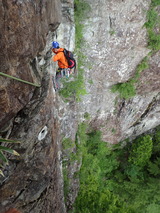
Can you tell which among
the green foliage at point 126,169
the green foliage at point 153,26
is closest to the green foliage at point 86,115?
the green foliage at point 126,169

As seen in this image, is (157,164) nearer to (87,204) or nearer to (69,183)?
(69,183)

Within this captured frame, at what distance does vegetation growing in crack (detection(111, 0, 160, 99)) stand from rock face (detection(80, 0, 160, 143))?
Result: 258mm

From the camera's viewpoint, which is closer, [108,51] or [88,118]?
[108,51]

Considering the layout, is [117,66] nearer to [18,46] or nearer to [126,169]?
[18,46]

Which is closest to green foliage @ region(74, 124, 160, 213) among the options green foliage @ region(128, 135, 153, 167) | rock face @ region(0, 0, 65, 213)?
green foliage @ region(128, 135, 153, 167)

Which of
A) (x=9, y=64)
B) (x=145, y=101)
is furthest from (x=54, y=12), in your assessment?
(x=145, y=101)

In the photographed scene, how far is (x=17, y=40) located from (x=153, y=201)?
12351 mm

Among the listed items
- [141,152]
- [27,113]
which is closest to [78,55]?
[27,113]

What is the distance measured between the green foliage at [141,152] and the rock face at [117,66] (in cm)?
131

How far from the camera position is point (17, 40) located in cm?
338

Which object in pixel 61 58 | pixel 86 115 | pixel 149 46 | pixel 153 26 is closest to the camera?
pixel 61 58

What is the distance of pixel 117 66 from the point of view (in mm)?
9773

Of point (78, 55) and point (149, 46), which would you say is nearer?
point (78, 55)

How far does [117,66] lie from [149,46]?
1.99 m
